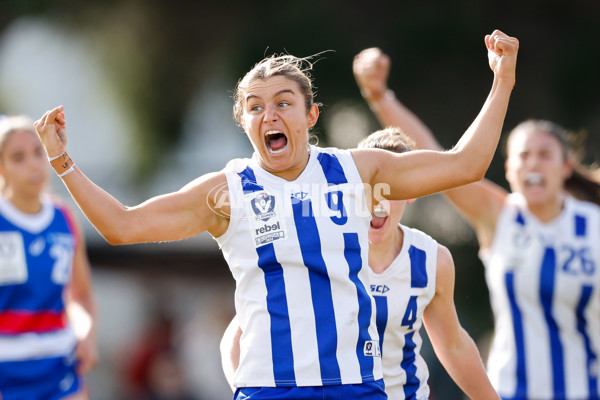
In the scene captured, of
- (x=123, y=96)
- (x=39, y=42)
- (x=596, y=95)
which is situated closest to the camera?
(x=596, y=95)

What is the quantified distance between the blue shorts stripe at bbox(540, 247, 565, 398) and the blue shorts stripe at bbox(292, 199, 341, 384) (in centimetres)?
276

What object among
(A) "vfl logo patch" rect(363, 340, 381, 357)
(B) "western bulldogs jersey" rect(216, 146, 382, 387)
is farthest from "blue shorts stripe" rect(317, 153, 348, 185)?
(A) "vfl logo patch" rect(363, 340, 381, 357)

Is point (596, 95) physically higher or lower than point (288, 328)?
higher

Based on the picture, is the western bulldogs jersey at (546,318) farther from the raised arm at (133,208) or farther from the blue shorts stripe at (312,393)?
the raised arm at (133,208)

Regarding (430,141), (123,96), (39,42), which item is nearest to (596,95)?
(430,141)

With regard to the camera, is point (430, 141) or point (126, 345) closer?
point (430, 141)

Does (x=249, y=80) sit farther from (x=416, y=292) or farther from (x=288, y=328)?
(x=416, y=292)

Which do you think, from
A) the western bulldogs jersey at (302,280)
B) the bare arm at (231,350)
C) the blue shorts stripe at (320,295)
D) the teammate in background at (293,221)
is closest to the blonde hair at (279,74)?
the teammate in background at (293,221)

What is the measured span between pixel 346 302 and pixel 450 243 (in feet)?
21.6

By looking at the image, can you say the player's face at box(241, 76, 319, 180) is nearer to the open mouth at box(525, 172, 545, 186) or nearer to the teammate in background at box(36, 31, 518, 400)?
the teammate in background at box(36, 31, 518, 400)

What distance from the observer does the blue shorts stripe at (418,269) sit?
395cm

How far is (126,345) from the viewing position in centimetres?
1213

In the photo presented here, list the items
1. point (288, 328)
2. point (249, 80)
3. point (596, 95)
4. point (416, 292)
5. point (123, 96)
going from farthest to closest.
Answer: point (123, 96) → point (596, 95) → point (416, 292) → point (249, 80) → point (288, 328)

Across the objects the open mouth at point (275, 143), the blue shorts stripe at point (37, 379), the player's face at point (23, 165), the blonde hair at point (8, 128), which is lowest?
the blue shorts stripe at point (37, 379)
